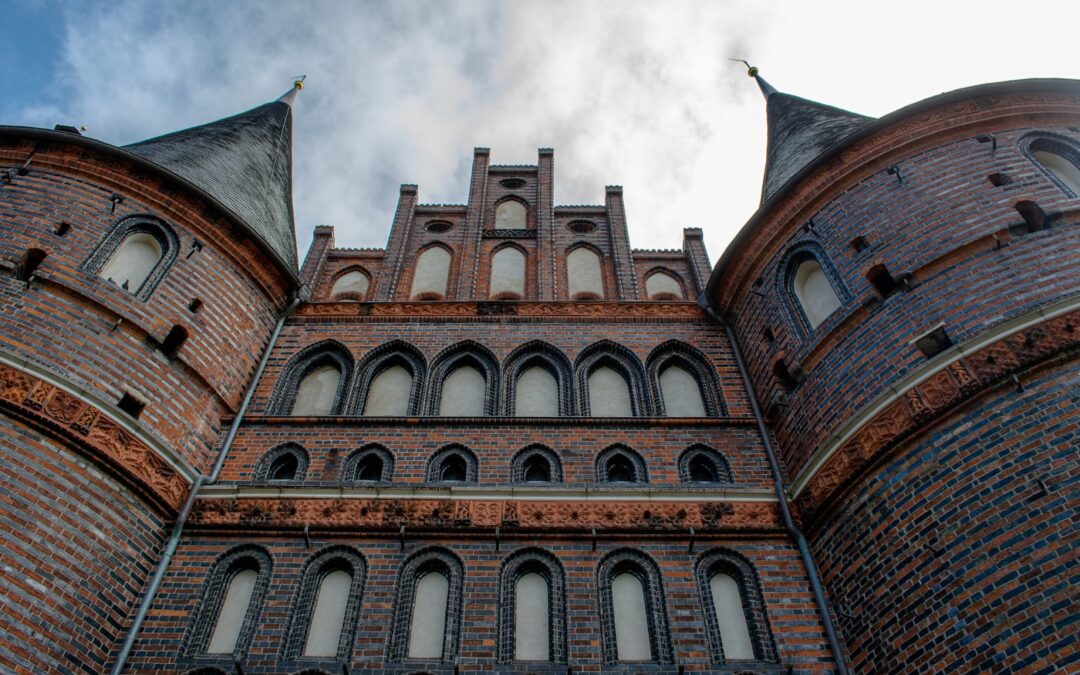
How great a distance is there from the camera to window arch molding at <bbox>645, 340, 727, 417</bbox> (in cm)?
1031

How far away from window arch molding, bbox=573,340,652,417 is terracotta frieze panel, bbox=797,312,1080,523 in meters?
2.80

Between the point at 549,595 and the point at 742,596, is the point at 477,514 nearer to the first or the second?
the point at 549,595

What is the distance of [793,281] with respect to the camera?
10344 mm

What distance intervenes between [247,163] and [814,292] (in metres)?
8.96

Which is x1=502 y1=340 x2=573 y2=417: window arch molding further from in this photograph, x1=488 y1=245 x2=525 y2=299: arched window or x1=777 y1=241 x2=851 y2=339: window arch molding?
x1=777 y1=241 x2=851 y2=339: window arch molding

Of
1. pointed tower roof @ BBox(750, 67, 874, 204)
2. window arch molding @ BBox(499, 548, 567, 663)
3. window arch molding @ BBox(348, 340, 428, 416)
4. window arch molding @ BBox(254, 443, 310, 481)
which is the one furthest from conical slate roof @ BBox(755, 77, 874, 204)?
window arch molding @ BBox(254, 443, 310, 481)

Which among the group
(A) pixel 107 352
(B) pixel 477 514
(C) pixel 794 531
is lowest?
(C) pixel 794 531

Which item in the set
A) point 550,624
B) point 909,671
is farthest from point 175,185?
point 909,671

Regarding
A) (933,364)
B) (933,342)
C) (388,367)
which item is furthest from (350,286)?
(933,364)

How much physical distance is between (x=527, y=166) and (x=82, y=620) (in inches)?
445

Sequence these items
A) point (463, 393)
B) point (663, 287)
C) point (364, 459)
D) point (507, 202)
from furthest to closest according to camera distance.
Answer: point (507, 202)
point (663, 287)
point (463, 393)
point (364, 459)

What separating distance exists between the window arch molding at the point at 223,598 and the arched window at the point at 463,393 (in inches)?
113

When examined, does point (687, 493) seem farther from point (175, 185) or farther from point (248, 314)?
point (175, 185)

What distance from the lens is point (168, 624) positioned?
756cm
